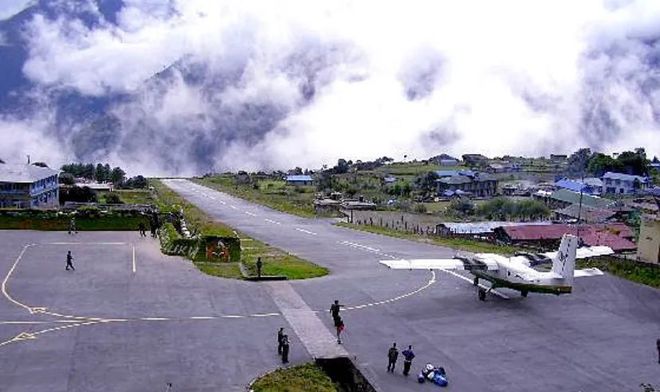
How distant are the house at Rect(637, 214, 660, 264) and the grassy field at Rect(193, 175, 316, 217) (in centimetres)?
4351

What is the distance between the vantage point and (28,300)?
31.9 meters

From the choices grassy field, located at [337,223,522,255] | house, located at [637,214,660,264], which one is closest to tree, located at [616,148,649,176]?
grassy field, located at [337,223,522,255]

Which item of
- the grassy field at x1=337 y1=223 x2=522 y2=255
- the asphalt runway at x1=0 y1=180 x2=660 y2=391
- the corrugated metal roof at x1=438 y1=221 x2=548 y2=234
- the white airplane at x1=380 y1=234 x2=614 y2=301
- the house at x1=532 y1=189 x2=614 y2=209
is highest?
the house at x1=532 y1=189 x2=614 y2=209

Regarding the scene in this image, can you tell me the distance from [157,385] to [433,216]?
235ft

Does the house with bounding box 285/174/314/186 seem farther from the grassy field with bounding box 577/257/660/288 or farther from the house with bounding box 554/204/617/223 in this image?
the grassy field with bounding box 577/257/660/288

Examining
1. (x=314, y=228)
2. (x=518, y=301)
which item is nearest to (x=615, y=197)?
(x=314, y=228)

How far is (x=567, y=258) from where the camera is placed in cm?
3256

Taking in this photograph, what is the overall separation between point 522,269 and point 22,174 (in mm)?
56449

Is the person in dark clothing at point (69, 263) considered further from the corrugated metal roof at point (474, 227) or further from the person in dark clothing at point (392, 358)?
the corrugated metal roof at point (474, 227)

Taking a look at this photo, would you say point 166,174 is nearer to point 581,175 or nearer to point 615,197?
point 581,175

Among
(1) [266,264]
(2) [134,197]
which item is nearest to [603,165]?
(2) [134,197]

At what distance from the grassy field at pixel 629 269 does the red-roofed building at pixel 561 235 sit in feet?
54.6

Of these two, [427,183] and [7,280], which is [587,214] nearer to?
[427,183]

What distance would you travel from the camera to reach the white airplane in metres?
32.8
